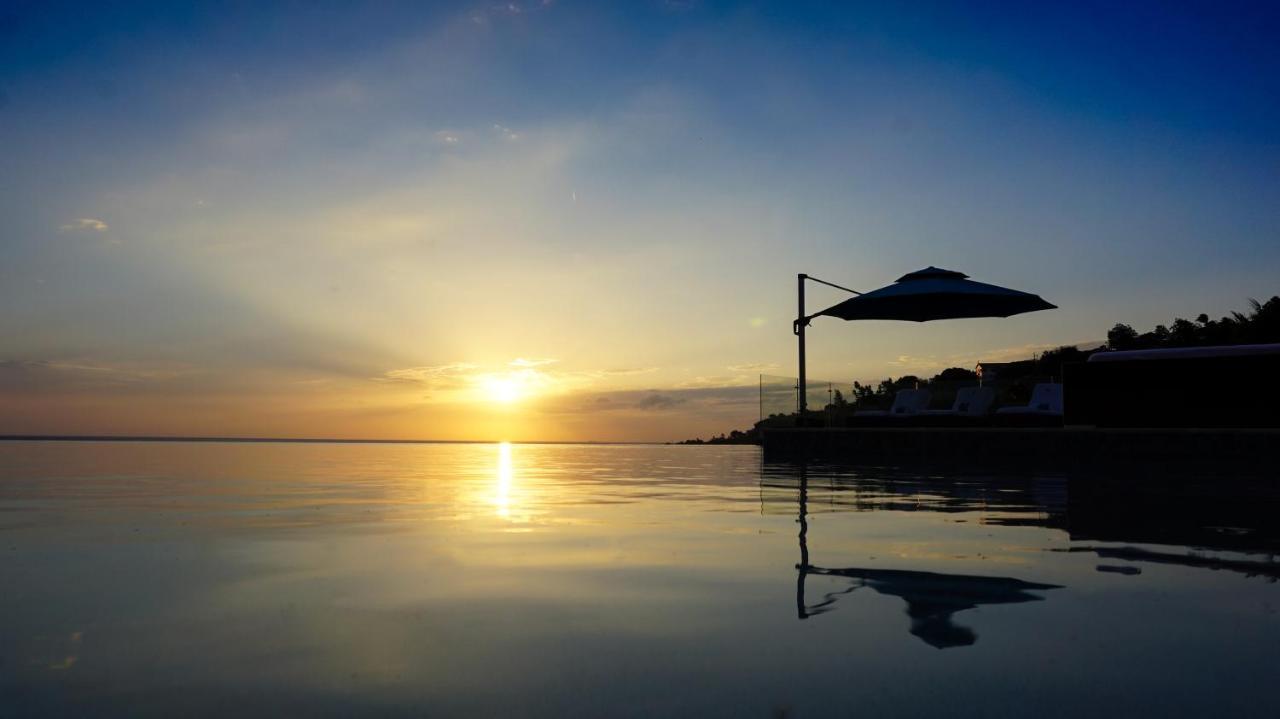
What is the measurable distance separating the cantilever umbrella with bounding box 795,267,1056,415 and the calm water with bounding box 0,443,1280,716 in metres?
10.6

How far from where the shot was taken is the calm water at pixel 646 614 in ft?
8.65

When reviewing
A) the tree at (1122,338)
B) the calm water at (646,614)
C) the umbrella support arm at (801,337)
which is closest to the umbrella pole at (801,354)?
the umbrella support arm at (801,337)

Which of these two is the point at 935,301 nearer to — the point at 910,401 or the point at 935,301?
the point at 935,301

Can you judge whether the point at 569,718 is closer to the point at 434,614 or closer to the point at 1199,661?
the point at 434,614

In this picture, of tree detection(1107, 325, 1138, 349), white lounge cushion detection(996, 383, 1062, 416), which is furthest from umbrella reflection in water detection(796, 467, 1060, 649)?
tree detection(1107, 325, 1138, 349)

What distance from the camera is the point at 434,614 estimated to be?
12.4 feet

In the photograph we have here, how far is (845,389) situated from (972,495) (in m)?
12.9

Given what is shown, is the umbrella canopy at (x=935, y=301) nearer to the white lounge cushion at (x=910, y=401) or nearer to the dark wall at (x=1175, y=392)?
the dark wall at (x=1175, y=392)

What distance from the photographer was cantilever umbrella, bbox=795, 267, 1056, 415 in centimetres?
1809

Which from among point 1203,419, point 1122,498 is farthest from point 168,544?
point 1203,419

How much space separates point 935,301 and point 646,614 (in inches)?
646

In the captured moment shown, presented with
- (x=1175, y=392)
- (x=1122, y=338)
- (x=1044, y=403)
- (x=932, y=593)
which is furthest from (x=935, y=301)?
(x=1122, y=338)

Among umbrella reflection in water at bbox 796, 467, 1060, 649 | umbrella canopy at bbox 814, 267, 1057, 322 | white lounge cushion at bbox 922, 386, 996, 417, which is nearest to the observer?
umbrella reflection in water at bbox 796, 467, 1060, 649

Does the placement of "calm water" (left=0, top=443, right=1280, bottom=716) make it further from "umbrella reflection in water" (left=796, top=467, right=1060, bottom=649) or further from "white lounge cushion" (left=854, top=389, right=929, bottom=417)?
"white lounge cushion" (left=854, top=389, right=929, bottom=417)
